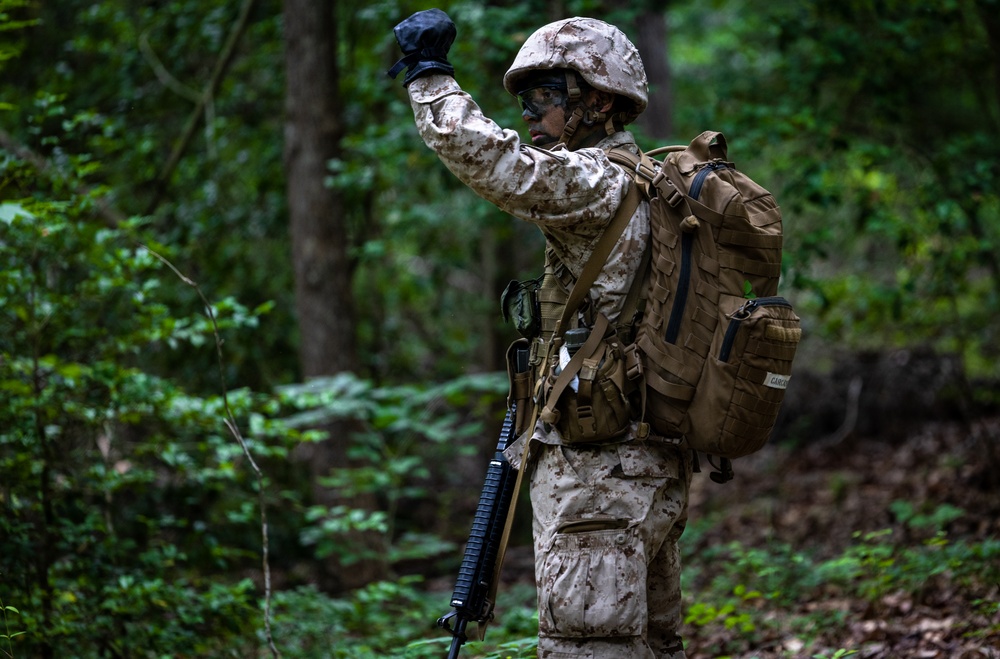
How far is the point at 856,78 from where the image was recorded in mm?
6676

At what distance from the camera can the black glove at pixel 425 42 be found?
291 cm

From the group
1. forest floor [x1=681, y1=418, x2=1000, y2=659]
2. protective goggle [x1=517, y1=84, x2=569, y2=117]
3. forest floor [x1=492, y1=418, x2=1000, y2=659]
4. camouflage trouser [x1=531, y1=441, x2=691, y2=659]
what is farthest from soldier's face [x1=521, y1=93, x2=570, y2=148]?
forest floor [x1=681, y1=418, x2=1000, y2=659]

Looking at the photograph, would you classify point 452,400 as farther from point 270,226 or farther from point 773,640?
point 773,640

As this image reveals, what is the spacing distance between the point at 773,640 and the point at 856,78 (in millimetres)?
4197

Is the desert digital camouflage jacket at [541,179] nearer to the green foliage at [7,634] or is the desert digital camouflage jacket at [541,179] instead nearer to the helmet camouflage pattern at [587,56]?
the helmet camouflage pattern at [587,56]

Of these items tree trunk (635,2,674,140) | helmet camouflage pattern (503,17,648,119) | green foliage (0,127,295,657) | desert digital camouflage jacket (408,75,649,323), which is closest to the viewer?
desert digital camouflage jacket (408,75,649,323)

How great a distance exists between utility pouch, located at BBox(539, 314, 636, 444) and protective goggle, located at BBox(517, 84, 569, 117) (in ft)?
2.59

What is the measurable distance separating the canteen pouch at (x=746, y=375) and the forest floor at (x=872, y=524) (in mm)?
1265

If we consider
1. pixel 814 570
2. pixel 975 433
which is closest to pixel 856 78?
pixel 975 433

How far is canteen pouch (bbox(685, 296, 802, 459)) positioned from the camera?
2895 mm

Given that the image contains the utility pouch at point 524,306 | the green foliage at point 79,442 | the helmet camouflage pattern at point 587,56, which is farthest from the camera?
the green foliage at point 79,442

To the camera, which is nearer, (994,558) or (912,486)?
(994,558)

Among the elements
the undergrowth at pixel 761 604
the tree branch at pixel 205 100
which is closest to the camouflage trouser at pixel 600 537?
the undergrowth at pixel 761 604

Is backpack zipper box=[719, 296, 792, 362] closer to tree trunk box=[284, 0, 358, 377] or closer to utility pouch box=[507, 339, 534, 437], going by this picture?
utility pouch box=[507, 339, 534, 437]
